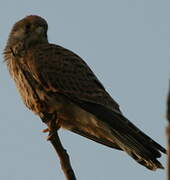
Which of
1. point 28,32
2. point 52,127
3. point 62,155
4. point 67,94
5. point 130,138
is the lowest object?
point 62,155

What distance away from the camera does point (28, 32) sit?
6.40m

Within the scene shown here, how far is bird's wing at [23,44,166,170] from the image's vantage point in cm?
459

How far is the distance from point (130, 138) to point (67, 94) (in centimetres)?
105

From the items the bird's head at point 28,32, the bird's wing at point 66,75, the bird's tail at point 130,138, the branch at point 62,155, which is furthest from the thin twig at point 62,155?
the bird's head at point 28,32

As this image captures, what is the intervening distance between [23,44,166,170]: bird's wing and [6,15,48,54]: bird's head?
21 cm

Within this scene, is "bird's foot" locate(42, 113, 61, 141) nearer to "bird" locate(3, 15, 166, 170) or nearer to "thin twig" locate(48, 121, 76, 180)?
"thin twig" locate(48, 121, 76, 180)

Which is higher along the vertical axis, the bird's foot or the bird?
the bird

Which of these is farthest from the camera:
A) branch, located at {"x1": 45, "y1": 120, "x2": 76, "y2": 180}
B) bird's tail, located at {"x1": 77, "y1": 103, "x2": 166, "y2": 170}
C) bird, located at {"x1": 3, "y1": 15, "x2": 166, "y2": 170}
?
bird, located at {"x1": 3, "y1": 15, "x2": 166, "y2": 170}

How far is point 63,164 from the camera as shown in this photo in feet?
11.1

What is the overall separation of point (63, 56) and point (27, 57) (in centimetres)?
50

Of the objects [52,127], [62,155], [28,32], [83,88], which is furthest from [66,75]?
[62,155]

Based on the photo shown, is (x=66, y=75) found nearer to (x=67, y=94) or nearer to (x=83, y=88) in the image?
(x=83, y=88)

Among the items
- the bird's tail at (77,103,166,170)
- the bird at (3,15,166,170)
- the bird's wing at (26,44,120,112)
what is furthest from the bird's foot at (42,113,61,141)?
the bird's wing at (26,44,120,112)

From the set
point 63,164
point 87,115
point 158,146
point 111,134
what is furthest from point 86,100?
point 63,164
